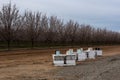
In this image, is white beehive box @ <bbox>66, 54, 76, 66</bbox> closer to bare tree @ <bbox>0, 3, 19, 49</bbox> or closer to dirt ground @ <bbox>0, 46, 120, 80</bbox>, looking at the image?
dirt ground @ <bbox>0, 46, 120, 80</bbox>

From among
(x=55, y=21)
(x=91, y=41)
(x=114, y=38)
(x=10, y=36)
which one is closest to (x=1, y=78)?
(x=10, y=36)

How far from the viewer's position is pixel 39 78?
59.7ft

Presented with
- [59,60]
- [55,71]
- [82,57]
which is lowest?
[82,57]

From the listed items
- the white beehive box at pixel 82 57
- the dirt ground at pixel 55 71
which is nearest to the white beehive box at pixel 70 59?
the dirt ground at pixel 55 71

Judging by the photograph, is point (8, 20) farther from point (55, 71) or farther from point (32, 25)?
point (55, 71)

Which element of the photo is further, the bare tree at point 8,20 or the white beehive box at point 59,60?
the bare tree at point 8,20

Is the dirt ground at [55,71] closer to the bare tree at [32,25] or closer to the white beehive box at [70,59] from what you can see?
the white beehive box at [70,59]

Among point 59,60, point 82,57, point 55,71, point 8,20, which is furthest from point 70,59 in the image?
point 8,20

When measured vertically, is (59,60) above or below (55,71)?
above

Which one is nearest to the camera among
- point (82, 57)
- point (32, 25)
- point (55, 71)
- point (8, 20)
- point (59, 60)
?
point (55, 71)

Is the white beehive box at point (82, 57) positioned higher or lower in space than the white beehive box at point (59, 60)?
lower

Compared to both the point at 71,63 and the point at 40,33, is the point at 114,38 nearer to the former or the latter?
the point at 40,33

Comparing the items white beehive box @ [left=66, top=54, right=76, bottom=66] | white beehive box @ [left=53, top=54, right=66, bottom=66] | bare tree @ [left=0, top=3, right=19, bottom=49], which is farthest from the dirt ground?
bare tree @ [left=0, top=3, right=19, bottom=49]

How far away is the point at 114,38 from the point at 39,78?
124583 millimetres
